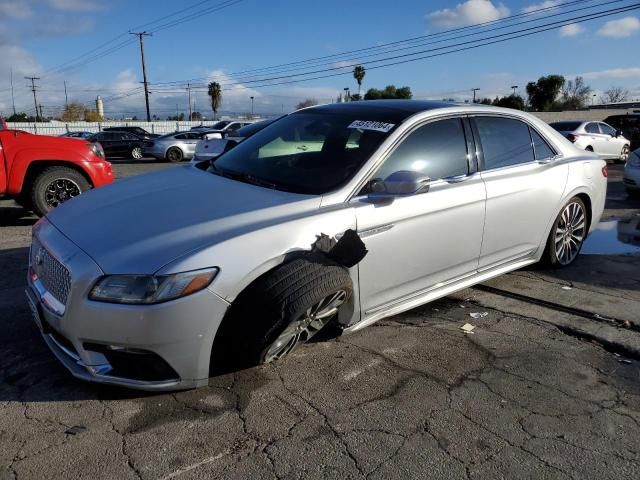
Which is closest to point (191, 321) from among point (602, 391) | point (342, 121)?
point (342, 121)

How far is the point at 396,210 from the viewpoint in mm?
3342

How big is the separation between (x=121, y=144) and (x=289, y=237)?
23100 mm

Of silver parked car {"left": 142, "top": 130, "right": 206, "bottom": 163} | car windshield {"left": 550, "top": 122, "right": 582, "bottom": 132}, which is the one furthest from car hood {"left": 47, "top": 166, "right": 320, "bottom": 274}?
silver parked car {"left": 142, "top": 130, "right": 206, "bottom": 163}

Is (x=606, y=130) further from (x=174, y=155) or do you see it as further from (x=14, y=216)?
(x=14, y=216)

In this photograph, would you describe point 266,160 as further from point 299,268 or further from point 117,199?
point 299,268

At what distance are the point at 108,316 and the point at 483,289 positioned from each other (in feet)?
10.8

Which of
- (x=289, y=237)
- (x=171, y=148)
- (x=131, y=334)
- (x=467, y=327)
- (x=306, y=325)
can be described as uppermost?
(x=289, y=237)

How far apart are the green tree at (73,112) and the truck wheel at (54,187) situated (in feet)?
296

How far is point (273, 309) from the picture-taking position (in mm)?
2719

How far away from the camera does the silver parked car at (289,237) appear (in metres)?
2.57

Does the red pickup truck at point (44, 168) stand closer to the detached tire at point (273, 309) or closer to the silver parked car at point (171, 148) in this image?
the detached tire at point (273, 309)

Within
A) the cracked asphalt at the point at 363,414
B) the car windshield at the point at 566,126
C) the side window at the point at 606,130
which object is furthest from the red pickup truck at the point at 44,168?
the side window at the point at 606,130

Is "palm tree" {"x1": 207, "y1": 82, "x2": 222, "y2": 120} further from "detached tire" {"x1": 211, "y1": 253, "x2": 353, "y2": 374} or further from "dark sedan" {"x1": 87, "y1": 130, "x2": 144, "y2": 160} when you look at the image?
"detached tire" {"x1": 211, "y1": 253, "x2": 353, "y2": 374}

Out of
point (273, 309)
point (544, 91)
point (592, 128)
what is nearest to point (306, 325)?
point (273, 309)
